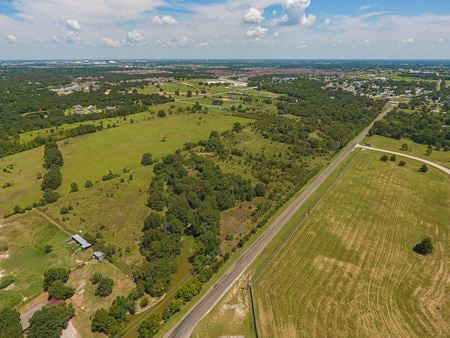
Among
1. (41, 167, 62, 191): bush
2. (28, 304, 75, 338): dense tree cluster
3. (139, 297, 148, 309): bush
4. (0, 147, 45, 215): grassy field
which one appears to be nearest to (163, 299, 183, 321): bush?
(139, 297, 148, 309): bush

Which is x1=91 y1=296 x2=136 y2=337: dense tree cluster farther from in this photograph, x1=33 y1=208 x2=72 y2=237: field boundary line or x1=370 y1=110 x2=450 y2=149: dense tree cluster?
x1=370 y1=110 x2=450 y2=149: dense tree cluster

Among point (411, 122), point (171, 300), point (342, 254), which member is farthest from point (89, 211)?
point (411, 122)

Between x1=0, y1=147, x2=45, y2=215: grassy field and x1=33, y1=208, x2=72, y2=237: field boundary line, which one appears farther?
x1=0, y1=147, x2=45, y2=215: grassy field

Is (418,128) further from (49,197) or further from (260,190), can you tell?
(49,197)

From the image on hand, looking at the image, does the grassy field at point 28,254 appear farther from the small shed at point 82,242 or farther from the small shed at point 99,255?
the small shed at point 99,255

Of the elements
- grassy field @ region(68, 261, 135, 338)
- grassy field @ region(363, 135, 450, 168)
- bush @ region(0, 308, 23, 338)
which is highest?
bush @ region(0, 308, 23, 338)

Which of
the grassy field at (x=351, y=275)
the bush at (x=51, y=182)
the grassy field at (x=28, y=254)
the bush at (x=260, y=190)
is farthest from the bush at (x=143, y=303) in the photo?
the bush at (x=51, y=182)
